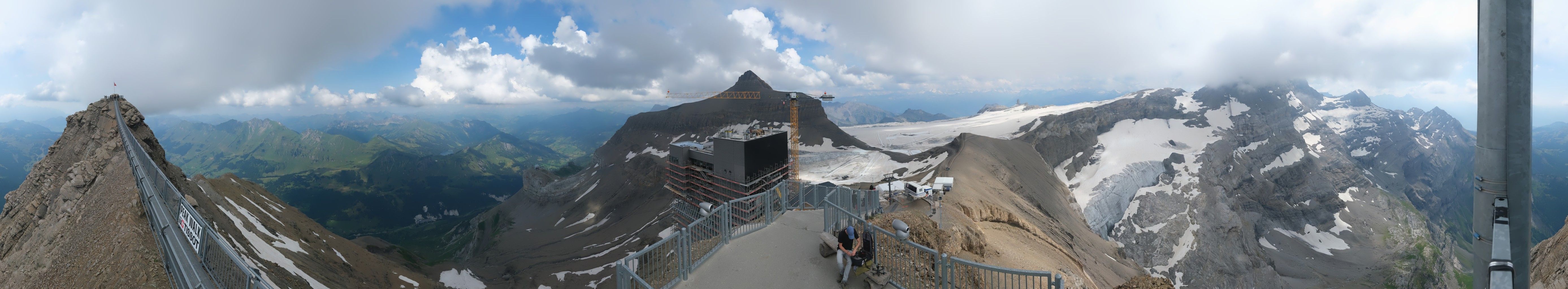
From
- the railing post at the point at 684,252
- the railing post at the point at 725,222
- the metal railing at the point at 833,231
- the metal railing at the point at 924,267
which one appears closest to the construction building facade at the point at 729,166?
the metal railing at the point at 833,231

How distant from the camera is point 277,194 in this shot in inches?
7372

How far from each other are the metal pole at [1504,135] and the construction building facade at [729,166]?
145 ft

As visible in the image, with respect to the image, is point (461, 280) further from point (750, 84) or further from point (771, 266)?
point (750, 84)

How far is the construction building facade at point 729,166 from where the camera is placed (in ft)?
164

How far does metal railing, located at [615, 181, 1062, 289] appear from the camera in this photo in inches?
336

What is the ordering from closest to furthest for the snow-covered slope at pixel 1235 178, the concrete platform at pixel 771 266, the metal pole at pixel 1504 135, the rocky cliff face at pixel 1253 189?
the metal pole at pixel 1504 135 < the concrete platform at pixel 771 266 < the snow-covered slope at pixel 1235 178 < the rocky cliff face at pixel 1253 189

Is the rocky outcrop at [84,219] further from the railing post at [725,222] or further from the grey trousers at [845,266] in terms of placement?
the grey trousers at [845,266]

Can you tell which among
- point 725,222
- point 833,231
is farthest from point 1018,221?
→ point 725,222

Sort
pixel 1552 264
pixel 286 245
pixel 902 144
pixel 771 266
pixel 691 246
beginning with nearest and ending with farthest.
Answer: pixel 1552 264, pixel 691 246, pixel 771 266, pixel 286 245, pixel 902 144

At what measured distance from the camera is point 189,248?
36.6 ft

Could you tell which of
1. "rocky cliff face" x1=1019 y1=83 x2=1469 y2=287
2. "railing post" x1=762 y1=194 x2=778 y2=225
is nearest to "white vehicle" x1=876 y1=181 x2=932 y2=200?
"railing post" x1=762 y1=194 x2=778 y2=225

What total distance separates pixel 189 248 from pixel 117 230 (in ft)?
16.1

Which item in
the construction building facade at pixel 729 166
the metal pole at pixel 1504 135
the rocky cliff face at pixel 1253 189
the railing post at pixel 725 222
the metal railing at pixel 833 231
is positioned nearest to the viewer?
the metal pole at pixel 1504 135

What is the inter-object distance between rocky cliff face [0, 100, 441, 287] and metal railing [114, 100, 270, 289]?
526 mm
